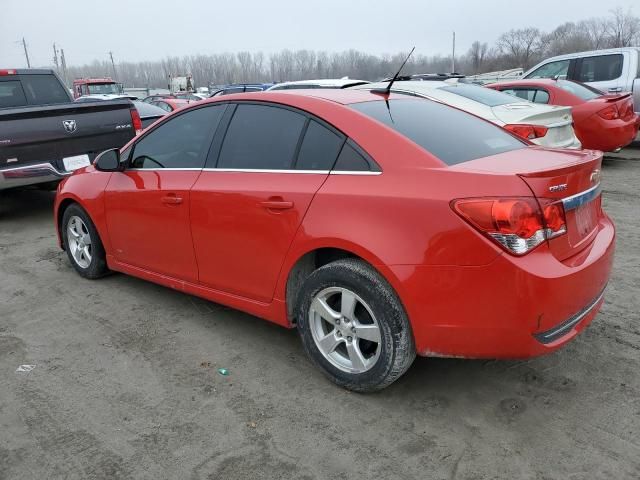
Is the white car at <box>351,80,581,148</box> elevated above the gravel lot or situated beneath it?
elevated above

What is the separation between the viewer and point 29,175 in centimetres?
630

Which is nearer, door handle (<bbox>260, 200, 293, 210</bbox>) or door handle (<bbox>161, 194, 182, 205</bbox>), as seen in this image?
door handle (<bbox>260, 200, 293, 210</bbox>)

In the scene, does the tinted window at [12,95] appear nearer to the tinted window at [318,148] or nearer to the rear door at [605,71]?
the tinted window at [318,148]

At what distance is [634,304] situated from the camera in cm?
382

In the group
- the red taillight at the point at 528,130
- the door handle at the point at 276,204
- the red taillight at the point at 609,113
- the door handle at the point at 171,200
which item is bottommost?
the red taillight at the point at 609,113

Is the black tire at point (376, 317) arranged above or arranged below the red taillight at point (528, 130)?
below

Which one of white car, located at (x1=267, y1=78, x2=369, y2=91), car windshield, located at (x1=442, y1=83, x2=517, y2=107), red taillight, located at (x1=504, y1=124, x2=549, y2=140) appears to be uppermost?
white car, located at (x1=267, y1=78, x2=369, y2=91)

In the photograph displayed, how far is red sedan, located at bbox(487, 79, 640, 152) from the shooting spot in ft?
27.7

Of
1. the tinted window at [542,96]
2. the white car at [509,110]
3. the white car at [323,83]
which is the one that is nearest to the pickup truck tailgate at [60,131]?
the white car at [323,83]

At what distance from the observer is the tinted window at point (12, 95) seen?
25.4 feet

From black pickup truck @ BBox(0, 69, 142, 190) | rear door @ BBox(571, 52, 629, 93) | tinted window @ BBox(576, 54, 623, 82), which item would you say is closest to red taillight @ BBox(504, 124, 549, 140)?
black pickup truck @ BBox(0, 69, 142, 190)

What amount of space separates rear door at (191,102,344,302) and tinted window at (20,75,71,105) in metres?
5.92

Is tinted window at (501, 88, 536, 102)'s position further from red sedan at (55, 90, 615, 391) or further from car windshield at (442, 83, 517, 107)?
red sedan at (55, 90, 615, 391)

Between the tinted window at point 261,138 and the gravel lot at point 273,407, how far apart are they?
116 cm
